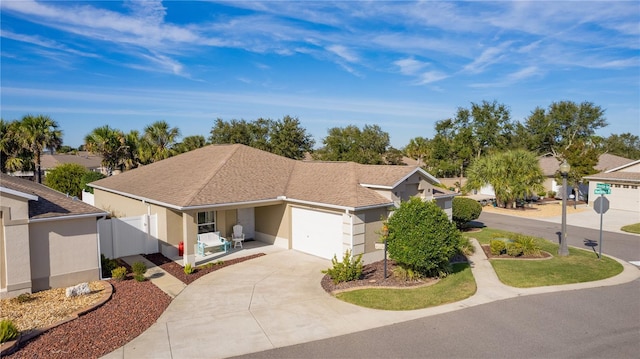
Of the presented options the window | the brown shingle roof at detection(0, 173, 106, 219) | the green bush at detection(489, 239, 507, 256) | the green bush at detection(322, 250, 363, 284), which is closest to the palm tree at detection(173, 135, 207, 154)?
the window

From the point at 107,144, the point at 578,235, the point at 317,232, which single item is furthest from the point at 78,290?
the point at 578,235

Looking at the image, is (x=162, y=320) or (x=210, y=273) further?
(x=210, y=273)

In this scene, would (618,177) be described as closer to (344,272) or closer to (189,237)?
(344,272)

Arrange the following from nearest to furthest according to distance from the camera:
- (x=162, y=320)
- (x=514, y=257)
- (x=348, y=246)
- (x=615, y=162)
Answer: (x=162, y=320), (x=348, y=246), (x=514, y=257), (x=615, y=162)

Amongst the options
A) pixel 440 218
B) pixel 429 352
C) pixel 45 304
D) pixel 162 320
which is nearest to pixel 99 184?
pixel 45 304

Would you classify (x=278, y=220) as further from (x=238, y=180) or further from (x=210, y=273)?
(x=210, y=273)

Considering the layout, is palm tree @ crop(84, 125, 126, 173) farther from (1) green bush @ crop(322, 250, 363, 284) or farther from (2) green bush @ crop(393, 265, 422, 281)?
(2) green bush @ crop(393, 265, 422, 281)
